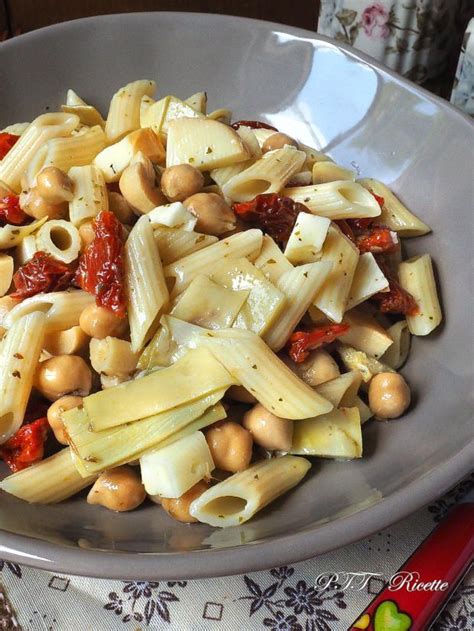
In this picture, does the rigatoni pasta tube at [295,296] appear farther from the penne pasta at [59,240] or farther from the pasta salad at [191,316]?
the penne pasta at [59,240]

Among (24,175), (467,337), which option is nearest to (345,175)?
(467,337)

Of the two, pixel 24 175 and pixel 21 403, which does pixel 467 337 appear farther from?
pixel 24 175

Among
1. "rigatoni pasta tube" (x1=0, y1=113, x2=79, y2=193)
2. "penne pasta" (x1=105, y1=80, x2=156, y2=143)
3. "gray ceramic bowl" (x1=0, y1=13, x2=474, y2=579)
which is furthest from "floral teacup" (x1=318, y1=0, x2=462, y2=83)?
"rigatoni pasta tube" (x1=0, y1=113, x2=79, y2=193)

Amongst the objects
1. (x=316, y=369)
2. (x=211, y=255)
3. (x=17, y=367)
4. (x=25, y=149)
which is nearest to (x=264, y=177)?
(x=211, y=255)

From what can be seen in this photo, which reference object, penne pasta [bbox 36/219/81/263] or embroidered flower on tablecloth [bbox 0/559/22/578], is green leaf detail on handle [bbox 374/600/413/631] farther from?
penne pasta [bbox 36/219/81/263]

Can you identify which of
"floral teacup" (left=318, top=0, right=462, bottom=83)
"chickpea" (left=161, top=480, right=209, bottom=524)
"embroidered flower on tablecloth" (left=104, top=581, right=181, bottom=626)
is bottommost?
"embroidered flower on tablecloth" (left=104, top=581, right=181, bottom=626)

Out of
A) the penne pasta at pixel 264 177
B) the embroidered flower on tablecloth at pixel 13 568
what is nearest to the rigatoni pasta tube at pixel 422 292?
the penne pasta at pixel 264 177
